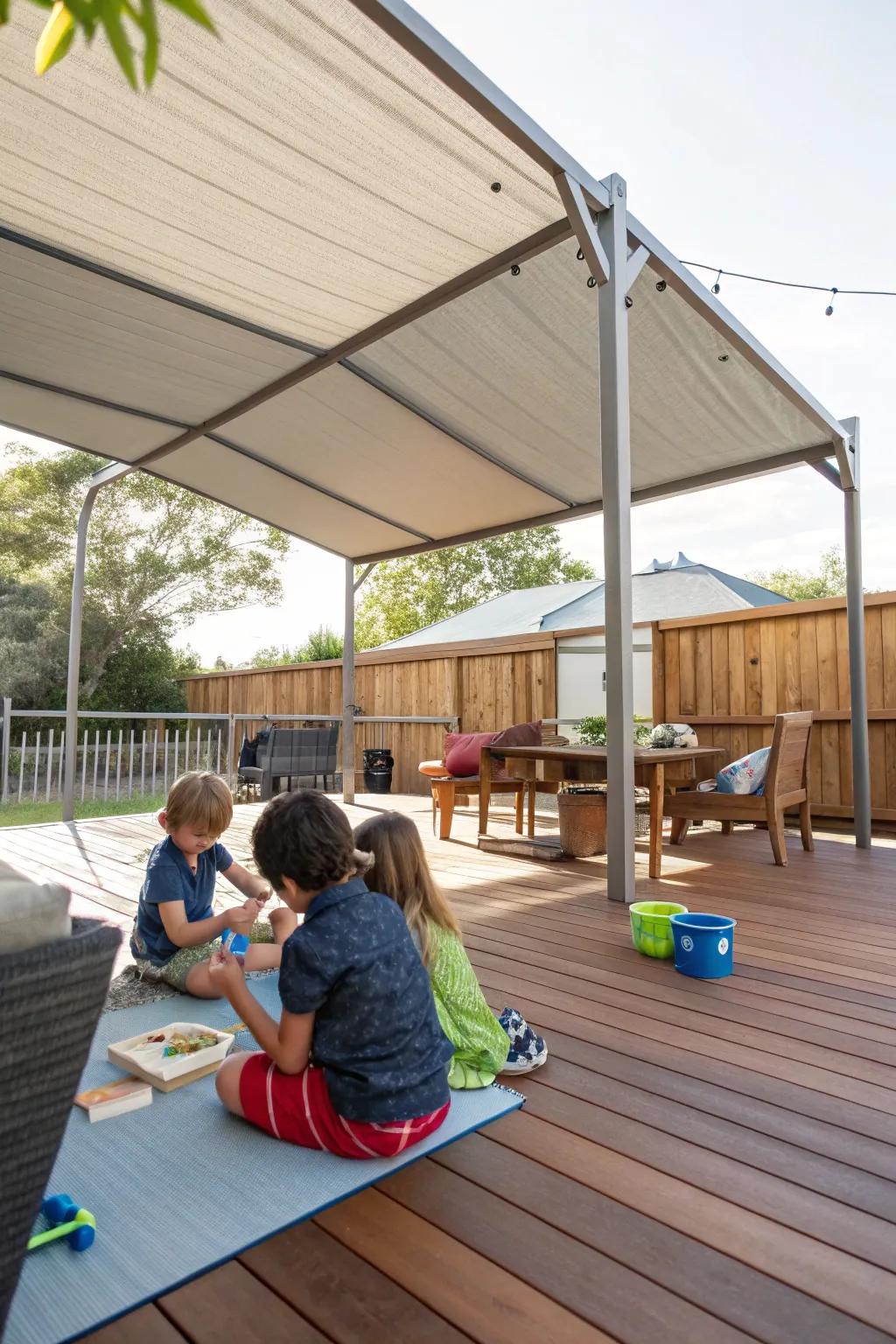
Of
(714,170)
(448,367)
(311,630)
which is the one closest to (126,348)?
(448,367)

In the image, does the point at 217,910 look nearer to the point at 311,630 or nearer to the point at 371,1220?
the point at 371,1220

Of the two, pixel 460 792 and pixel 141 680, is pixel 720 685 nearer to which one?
pixel 460 792

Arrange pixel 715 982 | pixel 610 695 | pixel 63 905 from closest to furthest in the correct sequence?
pixel 63 905 → pixel 715 982 → pixel 610 695

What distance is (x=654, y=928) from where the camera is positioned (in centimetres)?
290

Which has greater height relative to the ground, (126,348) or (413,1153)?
(126,348)

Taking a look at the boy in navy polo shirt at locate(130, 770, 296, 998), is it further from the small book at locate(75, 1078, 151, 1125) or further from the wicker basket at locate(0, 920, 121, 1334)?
the wicker basket at locate(0, 920, 121, 1334)

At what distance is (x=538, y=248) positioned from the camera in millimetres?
3854

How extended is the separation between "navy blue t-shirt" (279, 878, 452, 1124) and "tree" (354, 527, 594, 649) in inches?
923

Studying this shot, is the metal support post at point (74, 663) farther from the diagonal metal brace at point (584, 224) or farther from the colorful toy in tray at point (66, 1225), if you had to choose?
the colorful toy in tray at point (66, 1225)

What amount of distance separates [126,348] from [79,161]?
1672 mm

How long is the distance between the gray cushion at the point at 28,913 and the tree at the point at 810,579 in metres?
32.7

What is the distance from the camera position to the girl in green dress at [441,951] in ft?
6.13

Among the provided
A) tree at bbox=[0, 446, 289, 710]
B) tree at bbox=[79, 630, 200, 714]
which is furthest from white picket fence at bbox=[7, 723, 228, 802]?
tree at bbox=[0, 446, 289, 710]

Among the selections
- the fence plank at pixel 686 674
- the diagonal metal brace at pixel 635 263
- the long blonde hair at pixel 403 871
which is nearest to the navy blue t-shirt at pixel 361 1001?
the long blonde hair at pixel 403 871
